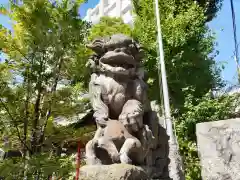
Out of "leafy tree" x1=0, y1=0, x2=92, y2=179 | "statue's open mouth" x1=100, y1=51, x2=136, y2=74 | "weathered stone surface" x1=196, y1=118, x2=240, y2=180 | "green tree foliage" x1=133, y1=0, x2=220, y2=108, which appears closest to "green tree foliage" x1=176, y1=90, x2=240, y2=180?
"green tree foliage" x1=133, y1=0, x2=220, y2=108

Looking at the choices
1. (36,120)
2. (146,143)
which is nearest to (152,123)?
(146,143)

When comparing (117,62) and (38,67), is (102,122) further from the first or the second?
(38,67)

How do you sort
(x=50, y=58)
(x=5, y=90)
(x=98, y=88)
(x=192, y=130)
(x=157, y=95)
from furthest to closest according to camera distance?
Result: (x=157, y=95)
(x=192, y=130)
(x=50, y=58)
(x=5, y=90)
(x=98, y=88)

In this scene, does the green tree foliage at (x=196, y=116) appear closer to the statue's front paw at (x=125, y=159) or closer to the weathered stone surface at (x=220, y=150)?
the weathered stone surface at (x=220, y=150)

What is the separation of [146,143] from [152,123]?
34 centimetres

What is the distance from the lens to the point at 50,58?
6613 millimetres

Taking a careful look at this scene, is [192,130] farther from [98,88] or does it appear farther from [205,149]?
[98,88]

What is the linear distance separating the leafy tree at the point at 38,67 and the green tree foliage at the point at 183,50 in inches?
125

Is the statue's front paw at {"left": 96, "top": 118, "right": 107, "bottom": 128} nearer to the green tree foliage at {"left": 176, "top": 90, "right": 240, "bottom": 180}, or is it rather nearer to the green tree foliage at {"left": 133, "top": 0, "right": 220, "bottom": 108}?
the green tree foliage at {"left": 176, "top": 90, "right": 240, "bottom": 180}

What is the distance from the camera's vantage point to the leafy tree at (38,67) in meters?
6.24

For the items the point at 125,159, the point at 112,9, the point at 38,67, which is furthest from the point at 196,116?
the point at 112,9

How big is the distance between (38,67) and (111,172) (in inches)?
173

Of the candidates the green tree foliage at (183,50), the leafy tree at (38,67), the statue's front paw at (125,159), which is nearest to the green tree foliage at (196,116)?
the green tree foliage at (183,50)

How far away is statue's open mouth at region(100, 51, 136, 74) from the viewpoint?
331 centimetres
